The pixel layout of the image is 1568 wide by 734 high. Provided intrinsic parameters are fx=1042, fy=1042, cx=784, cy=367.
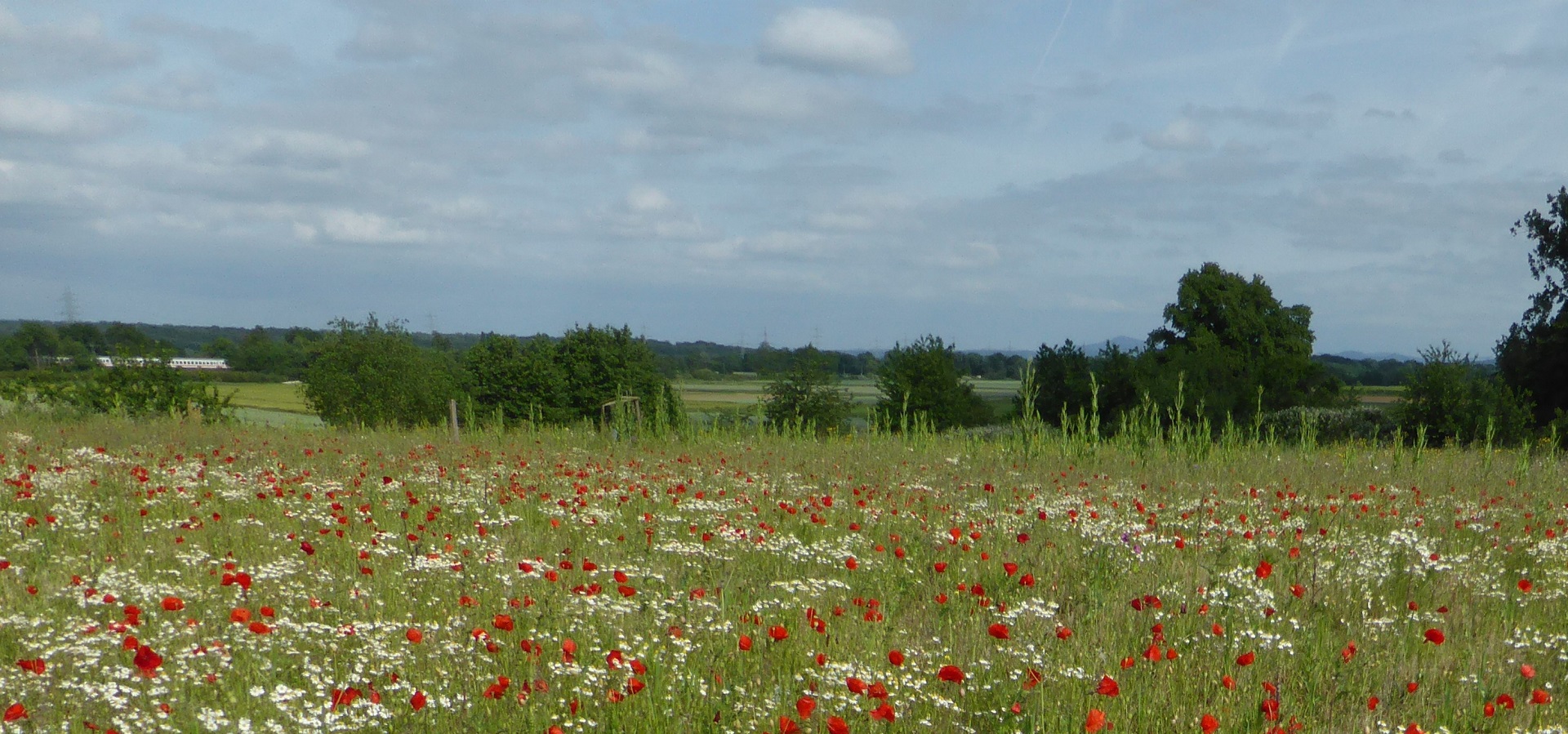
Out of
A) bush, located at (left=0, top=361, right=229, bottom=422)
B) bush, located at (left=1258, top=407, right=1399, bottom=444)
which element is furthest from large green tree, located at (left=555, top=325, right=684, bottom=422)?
bush, located at (left=1258, top=407, right=1399, bottom=444)

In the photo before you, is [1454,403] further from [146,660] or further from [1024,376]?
[146,660]

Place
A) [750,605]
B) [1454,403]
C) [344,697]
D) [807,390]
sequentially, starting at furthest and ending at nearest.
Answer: [807,390] → [1454,403] → [750,605] → [344,697]

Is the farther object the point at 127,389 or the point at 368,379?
the point at 368,379

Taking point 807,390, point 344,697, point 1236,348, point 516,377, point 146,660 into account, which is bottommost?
point 344,697

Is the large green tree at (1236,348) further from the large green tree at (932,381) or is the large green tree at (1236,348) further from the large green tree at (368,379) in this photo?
the large green tree at (368,379)

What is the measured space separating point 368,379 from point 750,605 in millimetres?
34580

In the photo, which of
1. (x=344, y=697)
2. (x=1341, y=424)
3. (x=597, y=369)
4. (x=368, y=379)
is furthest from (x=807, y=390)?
(x=344, y=697)

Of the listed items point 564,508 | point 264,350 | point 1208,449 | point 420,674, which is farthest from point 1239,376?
point 264,350

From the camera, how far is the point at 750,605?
204 inches

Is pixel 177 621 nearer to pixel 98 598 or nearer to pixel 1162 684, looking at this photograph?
pixel 98 598

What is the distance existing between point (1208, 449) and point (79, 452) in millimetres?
13920

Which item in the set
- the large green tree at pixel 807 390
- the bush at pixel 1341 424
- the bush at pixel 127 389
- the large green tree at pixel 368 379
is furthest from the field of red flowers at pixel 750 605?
the large green tree at pixel 807 390

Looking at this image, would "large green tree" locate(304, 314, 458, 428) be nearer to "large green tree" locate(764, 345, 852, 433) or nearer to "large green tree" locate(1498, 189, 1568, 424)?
"large green tree" locate(764, 345, 852, 433)

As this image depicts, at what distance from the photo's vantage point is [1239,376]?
50.0 meters
